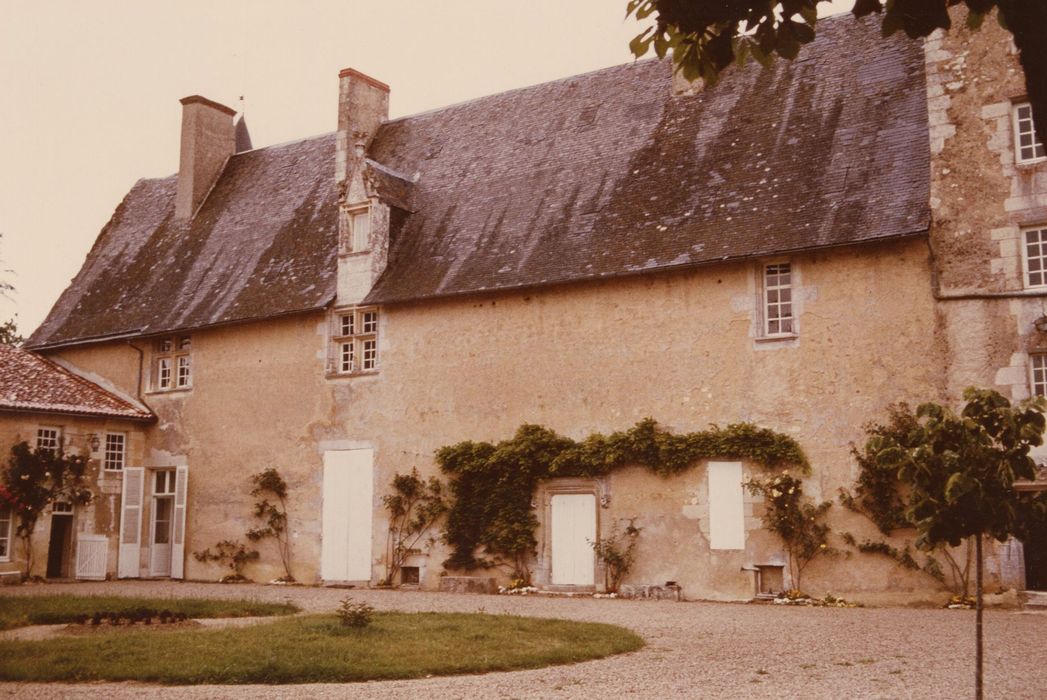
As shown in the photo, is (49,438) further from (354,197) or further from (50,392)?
(354,197)

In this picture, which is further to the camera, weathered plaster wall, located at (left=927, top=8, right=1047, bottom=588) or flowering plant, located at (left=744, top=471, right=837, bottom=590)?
flowering plant, located at (left=744, top=471, right=837, bottom=590)

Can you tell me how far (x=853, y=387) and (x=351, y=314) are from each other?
30.9 ft

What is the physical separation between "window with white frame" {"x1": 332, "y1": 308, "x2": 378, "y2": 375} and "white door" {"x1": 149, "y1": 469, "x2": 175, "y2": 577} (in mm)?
4843

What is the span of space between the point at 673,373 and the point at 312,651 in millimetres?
9018

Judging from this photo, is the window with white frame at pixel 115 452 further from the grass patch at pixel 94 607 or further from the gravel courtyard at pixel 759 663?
the gravel courtyard at pixel 759 663

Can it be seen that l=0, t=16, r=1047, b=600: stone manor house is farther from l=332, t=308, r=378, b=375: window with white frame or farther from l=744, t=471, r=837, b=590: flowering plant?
l=744, t=471, r=837, b=590: flowering plant

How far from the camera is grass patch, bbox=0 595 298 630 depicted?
12016mm

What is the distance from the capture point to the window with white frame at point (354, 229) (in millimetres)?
20798

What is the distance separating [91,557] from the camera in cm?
2147

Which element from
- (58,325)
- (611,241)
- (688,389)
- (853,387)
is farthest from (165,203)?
(853,387)

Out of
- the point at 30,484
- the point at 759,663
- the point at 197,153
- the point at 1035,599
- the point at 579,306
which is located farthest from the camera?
the point at 197,153

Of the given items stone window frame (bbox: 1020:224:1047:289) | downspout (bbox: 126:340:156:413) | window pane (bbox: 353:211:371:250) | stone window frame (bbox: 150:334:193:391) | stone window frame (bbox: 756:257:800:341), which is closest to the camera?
stone window frame (bbox: 1020:224:1047:289)

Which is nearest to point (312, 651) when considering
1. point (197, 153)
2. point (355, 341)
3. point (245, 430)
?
point (355, 341)

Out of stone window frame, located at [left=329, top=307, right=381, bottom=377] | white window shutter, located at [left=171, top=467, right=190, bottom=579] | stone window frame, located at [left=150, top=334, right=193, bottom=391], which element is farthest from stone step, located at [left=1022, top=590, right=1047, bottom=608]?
stone window frame, located at [left=150, top=334, right=193, bottom=391]
